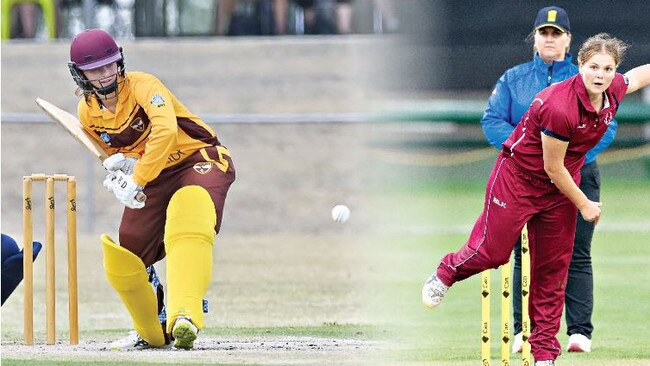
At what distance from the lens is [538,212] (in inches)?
177

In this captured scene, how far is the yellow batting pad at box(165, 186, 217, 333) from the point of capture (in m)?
4.91

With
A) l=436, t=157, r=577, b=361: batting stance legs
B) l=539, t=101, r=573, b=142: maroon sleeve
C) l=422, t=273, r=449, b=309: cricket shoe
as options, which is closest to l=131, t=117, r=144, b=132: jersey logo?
l=422, t=273, r=449, b=309: cricket shoe

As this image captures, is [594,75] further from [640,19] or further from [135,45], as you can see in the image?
[135,45]

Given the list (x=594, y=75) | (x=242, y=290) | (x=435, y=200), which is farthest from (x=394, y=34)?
(x=594, y=75)

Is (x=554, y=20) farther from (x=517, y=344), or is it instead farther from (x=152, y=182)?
(x=152, y=182)

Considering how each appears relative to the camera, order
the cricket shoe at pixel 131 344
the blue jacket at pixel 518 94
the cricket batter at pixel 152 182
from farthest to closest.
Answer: the cricket shoe at pixel 131 344, the blue jacket at pixel 518 94, the cricket batter at pixel 152 182

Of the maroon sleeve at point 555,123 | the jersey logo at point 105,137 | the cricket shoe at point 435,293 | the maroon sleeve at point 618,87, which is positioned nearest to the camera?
the maroon sleeve at point 555,123

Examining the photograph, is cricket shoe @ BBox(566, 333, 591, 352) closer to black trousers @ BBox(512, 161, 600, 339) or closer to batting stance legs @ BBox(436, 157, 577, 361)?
black trousers @ BBox(512, 161, 600, 339)

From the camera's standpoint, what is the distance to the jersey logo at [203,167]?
5.21 metres

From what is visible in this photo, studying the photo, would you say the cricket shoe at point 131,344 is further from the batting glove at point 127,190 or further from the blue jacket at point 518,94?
the blue jacket at point 518,94

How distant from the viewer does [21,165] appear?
12148 mm

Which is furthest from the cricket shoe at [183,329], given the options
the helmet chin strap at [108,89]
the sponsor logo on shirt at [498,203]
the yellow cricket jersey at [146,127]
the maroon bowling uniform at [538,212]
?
the sponsor logo on shirt at [498,203]

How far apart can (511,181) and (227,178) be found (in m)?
1.28

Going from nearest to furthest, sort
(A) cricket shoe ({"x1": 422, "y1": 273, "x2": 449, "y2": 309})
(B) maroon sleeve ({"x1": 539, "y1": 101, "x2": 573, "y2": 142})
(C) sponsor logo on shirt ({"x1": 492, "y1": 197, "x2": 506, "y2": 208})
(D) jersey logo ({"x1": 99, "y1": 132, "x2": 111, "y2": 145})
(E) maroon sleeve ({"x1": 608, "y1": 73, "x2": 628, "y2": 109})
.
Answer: (B) maroon sleeve ({"x1": 539, "y1": 101, "x2": 573, "y2": 142}) < (E) maroon sleeve ({"x1": 608, "y1": 73, "x2": 628, "y2": 109}) < (C) sponsor logo on shirt ({"x1": 492, "y1": 197, "x2": 506, "y2": 208}) < (A) cricket shoe ({"x1": 422, "y1": 273, "x2": 449, "y2": 309}) < (D) jersey logo ({"x1": 99, "y1": 132, "x2": 111, "y2": 145})
